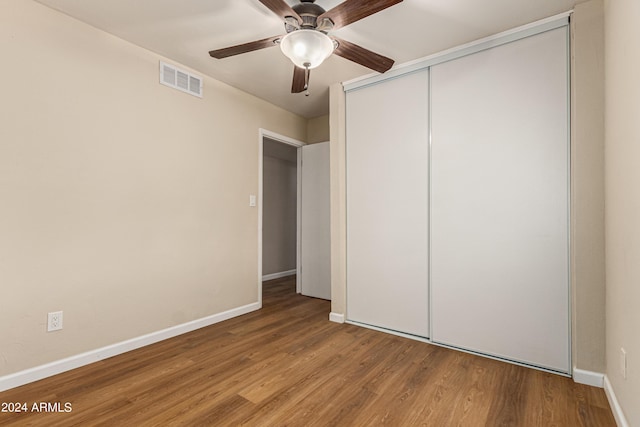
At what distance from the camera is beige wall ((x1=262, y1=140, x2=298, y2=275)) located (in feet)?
17.9

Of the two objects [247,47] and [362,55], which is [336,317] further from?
Answer: [247,47]

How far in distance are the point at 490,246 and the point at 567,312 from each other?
618 millimetres

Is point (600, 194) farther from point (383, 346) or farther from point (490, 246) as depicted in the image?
point (383, 346)

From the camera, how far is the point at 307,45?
1.81 metres

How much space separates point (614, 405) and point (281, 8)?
9.06ft

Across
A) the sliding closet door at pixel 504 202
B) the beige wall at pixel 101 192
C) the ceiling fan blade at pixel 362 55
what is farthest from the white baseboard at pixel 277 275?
the ceiling fan blade at pixel 362 55

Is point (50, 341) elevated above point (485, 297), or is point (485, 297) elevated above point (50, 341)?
point (485, 297)

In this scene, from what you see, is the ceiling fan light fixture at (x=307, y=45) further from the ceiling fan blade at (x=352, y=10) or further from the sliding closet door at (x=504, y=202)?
the sliding closet door at (x=504, y=202)

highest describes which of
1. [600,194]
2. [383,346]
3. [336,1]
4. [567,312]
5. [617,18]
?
[336,1]

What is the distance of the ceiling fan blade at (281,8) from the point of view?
5.32 feet

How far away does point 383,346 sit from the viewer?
8.62 feet

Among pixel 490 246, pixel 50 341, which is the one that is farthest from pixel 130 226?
pixel 490 246

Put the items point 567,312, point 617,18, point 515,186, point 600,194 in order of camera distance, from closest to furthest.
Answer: point 617,18 → point 600,194 → point 567,312 → point 515,186

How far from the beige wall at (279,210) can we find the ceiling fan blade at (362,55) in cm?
308
